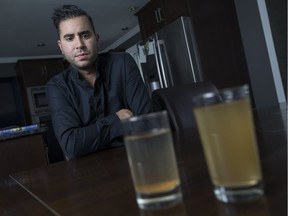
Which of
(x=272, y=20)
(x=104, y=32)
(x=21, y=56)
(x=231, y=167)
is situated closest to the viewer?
(x=231, y=167)

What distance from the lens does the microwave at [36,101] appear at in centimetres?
573

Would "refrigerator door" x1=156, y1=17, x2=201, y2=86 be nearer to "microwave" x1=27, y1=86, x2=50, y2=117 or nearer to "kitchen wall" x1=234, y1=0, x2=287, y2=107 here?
"kitchen wall" x1=234, y1=0, x2=287, y2=107

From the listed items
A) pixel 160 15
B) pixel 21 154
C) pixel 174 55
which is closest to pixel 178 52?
pixel 174 55

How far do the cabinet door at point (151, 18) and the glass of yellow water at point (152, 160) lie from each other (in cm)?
375

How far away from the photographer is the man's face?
1.44m

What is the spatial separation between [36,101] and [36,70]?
2.06 ft

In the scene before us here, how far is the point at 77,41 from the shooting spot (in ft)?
4.68

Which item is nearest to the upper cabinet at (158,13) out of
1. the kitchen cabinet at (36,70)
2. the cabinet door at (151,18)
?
the cabinet door at (151,18)

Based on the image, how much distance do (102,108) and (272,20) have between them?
2704mm

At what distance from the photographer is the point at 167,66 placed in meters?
3.68

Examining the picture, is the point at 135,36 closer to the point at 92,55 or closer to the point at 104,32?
the point at 104,32

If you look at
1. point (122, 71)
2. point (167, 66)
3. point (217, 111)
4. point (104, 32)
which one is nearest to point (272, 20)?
point (167, 66)

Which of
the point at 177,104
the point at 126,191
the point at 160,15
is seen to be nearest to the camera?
the point at 126,191

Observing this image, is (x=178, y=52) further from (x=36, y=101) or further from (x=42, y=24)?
(x=36, y=101)
